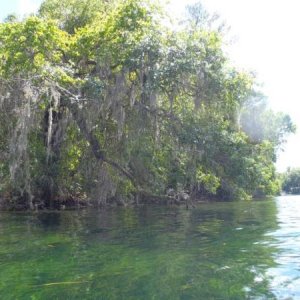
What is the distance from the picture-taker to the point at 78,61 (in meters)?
16.9

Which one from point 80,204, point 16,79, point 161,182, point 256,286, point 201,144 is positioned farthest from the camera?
point 80,204

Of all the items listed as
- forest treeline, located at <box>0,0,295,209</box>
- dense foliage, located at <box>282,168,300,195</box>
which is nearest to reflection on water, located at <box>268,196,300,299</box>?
forest treeline, located at <box>0,0,295,209</box>

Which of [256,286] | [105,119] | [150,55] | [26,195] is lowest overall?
[256,286]

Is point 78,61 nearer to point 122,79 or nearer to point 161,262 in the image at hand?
point 122,79

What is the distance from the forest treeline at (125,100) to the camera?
47.1ft

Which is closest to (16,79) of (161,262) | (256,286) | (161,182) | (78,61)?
(78,61)

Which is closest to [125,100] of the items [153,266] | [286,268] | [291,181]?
[153,266]

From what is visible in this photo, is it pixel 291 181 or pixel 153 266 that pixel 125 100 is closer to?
pixel 153 266

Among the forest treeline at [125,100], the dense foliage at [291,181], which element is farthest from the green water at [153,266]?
the dense foliage at [291,181]

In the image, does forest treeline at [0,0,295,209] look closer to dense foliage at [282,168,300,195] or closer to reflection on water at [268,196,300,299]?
reflection on water at [268,196,300,299]

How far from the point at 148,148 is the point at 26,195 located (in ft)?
22.8

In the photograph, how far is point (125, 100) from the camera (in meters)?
16.1

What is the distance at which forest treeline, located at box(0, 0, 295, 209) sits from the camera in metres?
14.4

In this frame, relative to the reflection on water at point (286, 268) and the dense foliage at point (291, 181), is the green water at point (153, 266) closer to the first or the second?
the reflection on water at point (286, 268)
